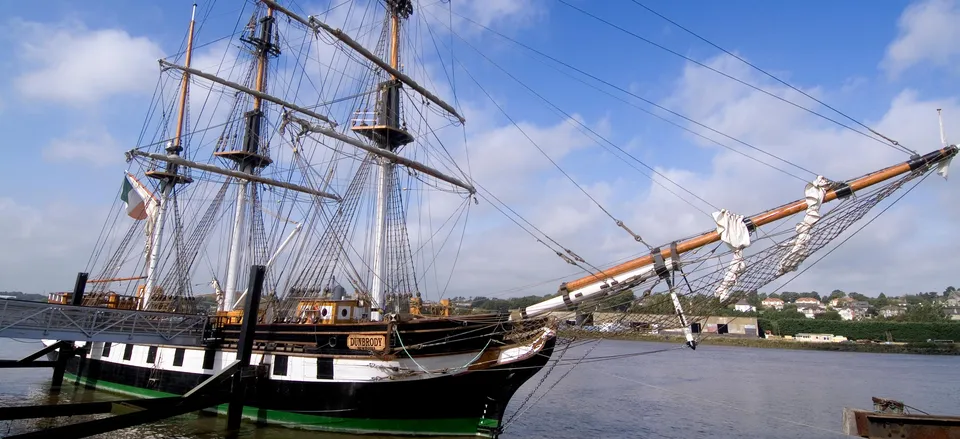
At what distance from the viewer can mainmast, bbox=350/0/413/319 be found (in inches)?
693

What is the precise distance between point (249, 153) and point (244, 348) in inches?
576

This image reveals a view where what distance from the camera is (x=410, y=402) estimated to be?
1441cm

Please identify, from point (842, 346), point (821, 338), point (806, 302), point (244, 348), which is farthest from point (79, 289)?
point (806, 302)

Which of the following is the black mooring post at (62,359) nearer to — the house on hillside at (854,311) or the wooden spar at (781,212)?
the wooden spar at (781,212)

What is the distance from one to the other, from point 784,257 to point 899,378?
3282cm

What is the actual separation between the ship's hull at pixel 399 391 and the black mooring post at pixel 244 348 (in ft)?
2.16

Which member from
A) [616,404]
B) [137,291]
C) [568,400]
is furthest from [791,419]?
[137,291]

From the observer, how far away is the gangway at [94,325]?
49.0ft

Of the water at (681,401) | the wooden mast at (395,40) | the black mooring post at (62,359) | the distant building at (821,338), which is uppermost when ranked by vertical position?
the wooden mast at (395,40)

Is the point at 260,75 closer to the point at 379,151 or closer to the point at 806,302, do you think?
the point at 379,151

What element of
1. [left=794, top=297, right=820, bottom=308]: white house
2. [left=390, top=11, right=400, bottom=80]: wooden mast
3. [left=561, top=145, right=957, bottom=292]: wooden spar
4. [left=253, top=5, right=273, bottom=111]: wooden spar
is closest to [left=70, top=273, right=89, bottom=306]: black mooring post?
[left=253, top=5, right=273, bottom=111]: wooden spar

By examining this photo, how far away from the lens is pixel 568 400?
24297mm

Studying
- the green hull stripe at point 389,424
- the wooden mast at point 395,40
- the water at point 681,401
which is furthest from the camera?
the wooden mast at point 395,40

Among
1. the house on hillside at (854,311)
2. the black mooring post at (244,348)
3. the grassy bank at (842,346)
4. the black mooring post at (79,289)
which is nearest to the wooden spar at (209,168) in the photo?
the black mooring post at (79,289)
